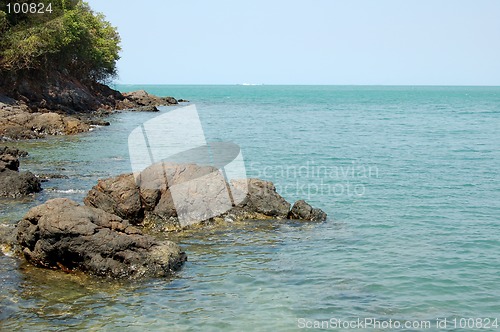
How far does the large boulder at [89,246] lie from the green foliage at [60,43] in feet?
153

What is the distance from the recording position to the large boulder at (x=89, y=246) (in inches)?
582

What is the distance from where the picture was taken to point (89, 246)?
14836 millimetres

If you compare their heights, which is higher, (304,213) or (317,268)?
(304,213)

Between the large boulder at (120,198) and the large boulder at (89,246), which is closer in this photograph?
the large boulder at (89,246)

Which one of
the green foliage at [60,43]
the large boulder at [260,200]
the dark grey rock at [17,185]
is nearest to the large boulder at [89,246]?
the large boulder at [260,200]

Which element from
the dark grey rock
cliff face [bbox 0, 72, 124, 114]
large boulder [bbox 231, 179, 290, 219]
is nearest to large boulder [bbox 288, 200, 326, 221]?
large boulder [bbox 231, 179, 290, 219]

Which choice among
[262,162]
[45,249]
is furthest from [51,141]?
[45,249]

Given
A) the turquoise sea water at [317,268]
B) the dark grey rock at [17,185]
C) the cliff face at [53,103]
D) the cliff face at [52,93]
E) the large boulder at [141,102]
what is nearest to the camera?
the turquoise sea water at [317,268]

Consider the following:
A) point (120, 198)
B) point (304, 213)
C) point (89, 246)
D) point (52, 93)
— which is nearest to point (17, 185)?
point (120, 198)

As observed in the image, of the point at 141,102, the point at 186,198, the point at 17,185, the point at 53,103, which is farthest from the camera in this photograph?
the point at 141,102

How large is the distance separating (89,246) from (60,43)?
178 ft

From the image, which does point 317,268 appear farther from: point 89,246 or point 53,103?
point 53,103

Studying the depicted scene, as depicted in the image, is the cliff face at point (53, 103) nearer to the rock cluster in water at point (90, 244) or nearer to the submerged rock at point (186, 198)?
the submerged rock at point (186, 198)

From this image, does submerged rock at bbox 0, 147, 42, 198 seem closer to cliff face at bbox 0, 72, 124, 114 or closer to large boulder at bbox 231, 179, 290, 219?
large boulder at bbox 231, 179, 290, 219
